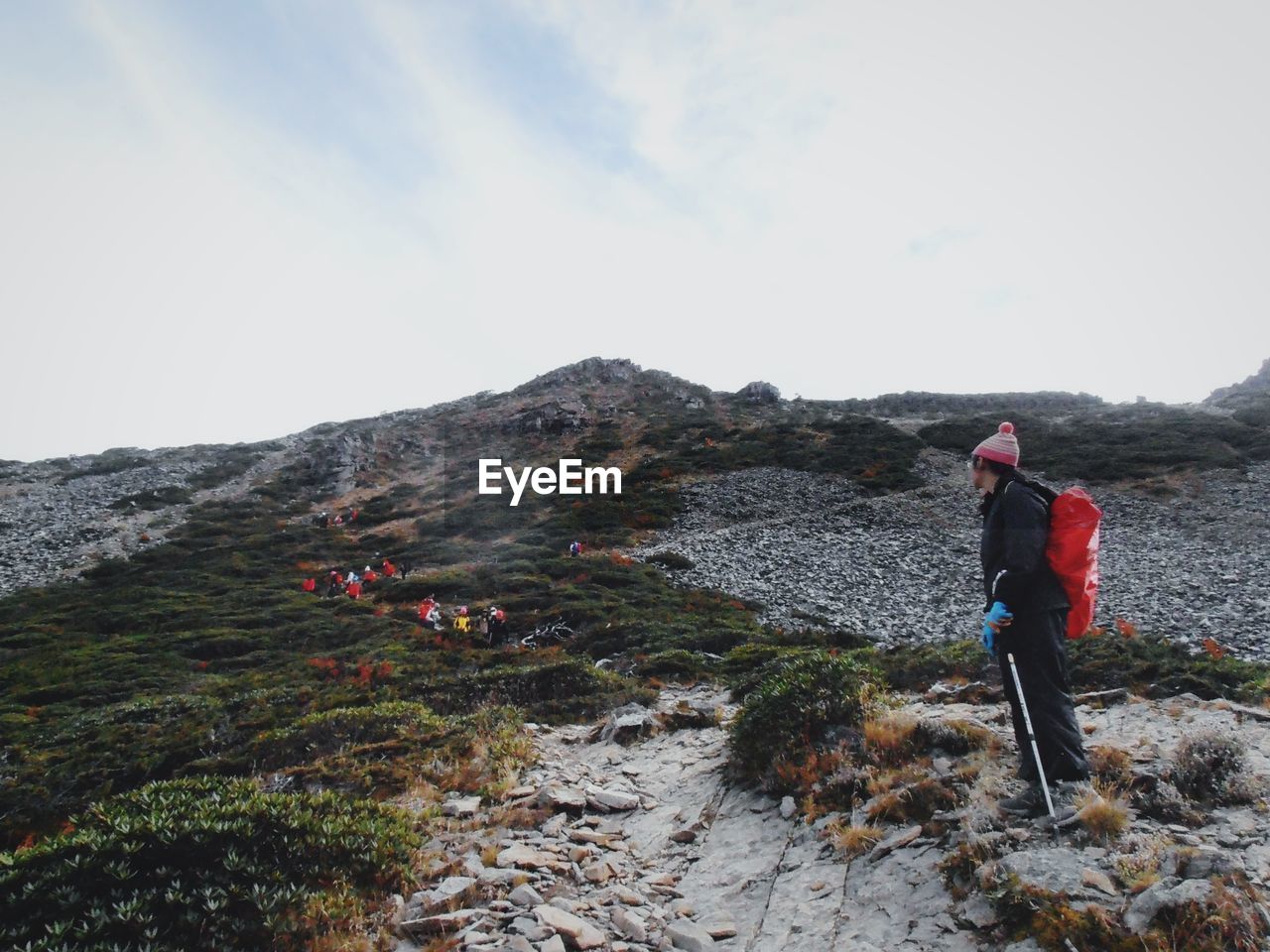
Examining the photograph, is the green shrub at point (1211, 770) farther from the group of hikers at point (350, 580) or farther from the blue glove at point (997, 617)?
the group of hikers at point (350, 580)

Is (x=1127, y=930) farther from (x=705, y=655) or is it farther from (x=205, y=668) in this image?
(x=205, y=668)

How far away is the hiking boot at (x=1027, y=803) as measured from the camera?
16.1ft

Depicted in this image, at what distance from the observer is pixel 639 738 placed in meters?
10.4

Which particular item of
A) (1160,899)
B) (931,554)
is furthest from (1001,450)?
(931,554)

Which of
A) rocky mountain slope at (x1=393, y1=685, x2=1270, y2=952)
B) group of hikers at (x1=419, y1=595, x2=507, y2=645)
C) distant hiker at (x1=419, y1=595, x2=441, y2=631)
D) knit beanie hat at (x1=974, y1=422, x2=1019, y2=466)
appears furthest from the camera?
distant hiker at (x1=419, y1=595, x2=441, y2=631)

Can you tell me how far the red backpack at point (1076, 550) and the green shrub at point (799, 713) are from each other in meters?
2.99

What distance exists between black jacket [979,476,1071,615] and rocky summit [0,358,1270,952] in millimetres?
1405

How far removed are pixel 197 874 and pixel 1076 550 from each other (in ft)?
24.0

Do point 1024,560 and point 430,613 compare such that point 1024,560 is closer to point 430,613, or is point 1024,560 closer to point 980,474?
point 980,474

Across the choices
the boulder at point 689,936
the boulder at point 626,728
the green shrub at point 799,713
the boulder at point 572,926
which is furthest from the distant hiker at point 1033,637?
the boulder at point 626,728

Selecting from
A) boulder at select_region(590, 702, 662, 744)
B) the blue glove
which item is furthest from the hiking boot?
boulder at select_region(590, 702, 662, 744)

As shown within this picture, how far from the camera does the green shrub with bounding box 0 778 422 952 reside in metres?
4.70

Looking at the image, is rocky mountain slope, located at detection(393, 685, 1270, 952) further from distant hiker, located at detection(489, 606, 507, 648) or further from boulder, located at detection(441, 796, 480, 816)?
distant hiker, located at detection(489, 606, 507, 648)

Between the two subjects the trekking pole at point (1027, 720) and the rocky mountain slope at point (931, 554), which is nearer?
the trekking pole at point (1027, 720)
